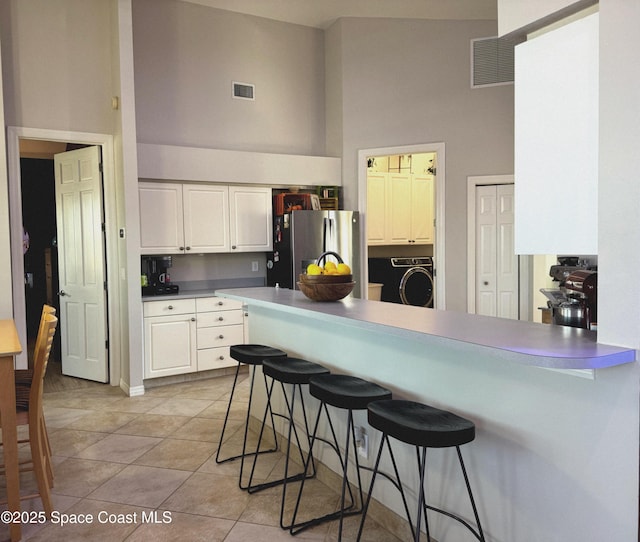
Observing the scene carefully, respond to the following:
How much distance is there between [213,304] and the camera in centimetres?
530

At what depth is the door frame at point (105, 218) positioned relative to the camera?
458cm

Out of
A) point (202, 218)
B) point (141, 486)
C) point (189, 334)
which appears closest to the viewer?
point (141, 486)

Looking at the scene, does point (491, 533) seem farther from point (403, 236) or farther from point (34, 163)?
point (34, 163)

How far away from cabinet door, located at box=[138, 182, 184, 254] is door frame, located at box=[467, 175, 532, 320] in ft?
9.48

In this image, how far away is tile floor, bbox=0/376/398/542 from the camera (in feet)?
8.18

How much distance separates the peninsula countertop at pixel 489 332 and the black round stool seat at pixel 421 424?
276mm

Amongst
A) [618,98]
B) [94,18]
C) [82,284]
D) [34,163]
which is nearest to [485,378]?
[618,98]

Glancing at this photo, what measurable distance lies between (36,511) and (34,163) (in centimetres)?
700

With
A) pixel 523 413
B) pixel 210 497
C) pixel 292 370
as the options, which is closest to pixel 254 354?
pixel 292 370

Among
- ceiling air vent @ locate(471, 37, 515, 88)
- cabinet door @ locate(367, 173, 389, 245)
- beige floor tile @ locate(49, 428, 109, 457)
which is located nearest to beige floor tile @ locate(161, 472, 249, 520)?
beige floor tile @ locate(49, 428, 109, 457)

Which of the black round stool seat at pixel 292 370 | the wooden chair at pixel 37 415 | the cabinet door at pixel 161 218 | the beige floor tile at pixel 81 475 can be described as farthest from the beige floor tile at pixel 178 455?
the cabinet door at pixel 161 218

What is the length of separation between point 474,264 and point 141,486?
383 centimetres

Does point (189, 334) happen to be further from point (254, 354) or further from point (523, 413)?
point (523, 413)

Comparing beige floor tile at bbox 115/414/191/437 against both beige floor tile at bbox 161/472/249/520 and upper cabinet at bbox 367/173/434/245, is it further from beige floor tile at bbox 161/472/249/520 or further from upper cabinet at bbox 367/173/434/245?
upper cabinet at bbox 367/173/434/245
